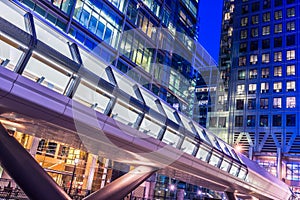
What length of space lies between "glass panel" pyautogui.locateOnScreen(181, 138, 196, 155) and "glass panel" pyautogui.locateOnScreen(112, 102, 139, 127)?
350 centimetres

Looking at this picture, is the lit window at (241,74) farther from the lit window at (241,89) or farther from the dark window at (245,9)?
the dark window at (245,9)

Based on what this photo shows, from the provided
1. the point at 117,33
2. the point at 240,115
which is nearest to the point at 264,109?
the point at 240,115

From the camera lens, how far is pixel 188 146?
1426 centimetres

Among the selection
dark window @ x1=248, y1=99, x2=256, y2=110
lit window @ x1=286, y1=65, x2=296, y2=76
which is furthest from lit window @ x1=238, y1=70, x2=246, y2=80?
lit window @ x1=286, y1=65, x2=296, y2=76

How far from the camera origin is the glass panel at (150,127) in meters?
11.6

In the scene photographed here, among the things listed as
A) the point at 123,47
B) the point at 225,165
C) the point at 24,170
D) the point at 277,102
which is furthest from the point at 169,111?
the point at 277,102

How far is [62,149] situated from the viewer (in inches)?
1373

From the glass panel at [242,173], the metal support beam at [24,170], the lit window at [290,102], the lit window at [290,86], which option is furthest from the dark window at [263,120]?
the metal support beam at [24,170]

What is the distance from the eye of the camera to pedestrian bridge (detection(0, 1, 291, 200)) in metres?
7.55

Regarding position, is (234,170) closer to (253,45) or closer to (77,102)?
(77,102)

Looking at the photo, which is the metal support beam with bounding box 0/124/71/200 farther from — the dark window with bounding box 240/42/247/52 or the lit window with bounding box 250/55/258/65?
the dark window with bounding box 240/42/247/52

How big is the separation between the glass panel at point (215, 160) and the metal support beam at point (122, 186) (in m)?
3.62

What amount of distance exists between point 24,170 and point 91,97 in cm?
278

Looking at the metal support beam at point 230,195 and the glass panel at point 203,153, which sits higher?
the glass panel at point 203,153
